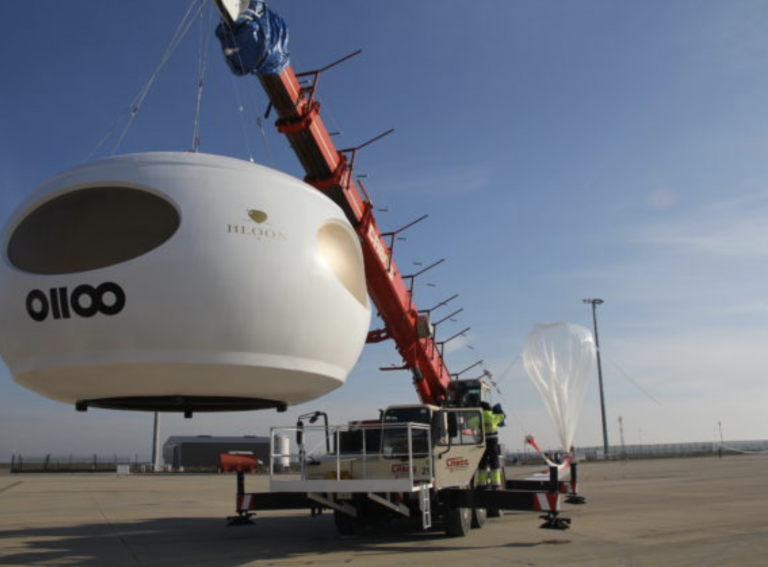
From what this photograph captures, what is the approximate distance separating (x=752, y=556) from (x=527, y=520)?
5331mm

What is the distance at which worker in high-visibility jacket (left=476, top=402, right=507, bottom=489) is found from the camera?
12444 mm

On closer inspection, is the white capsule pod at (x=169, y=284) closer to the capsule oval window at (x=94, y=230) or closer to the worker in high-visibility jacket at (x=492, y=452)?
the capsule oval window at (x=94, y=230)

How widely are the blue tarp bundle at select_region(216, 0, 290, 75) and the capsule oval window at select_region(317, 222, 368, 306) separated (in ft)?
12.5

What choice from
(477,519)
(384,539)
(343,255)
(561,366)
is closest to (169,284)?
(343,255)

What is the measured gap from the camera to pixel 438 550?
9.88 m

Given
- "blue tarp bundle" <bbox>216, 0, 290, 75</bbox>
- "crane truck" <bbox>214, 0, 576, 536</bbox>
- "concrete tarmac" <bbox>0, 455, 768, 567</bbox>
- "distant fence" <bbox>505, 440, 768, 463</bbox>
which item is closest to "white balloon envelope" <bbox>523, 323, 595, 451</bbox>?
"concrete tarmac" <bbox>0, 455, 768, 567</bbox>

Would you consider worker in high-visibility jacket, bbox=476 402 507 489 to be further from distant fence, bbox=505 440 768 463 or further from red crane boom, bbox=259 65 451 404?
distant fence, bbox=505 440 768 463

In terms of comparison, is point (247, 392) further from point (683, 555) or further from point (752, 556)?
point (752, 556)

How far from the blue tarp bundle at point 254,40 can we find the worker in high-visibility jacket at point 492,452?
7.44 meters

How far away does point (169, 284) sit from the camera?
5.72m

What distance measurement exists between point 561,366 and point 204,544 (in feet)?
32.3

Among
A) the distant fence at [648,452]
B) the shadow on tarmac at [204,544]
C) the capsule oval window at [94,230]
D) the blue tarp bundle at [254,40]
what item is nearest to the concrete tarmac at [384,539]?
the shadow on tarmac at [204,544]

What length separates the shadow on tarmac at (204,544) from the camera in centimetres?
932

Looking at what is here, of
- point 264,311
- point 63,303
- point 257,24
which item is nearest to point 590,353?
point 257,24
